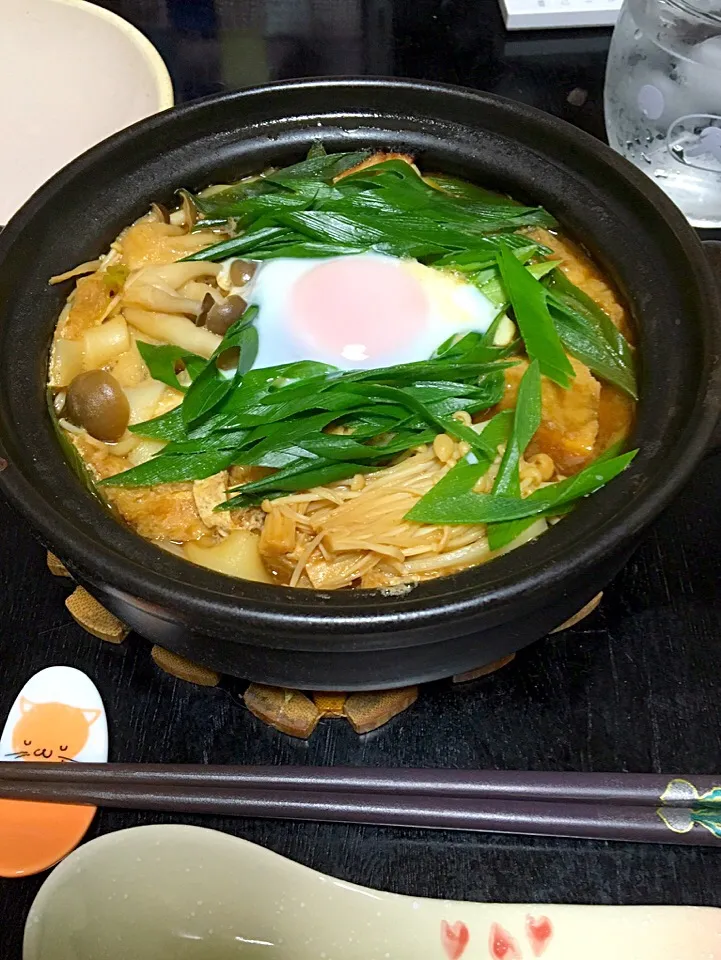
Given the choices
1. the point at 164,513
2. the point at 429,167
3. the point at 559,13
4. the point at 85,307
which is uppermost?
the point at 559,13

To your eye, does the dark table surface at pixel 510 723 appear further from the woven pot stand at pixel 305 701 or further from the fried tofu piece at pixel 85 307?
the fried tofu piece at pixel 85 307

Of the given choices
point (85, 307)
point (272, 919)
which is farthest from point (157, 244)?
point (272, 919)

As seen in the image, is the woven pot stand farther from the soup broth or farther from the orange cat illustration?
the soup broth

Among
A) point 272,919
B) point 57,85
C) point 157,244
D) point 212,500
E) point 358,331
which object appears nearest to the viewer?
point 272,919

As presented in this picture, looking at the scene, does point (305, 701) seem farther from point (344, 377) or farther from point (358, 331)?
point (358, 331)

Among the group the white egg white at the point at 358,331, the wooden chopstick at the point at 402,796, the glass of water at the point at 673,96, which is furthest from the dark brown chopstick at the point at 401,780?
the glass of water at the point at 673,96

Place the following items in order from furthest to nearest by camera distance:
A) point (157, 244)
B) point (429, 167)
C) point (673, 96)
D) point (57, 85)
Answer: point (57, 85) < point (673, 96) < point (429, 167) < point (157, 244)
